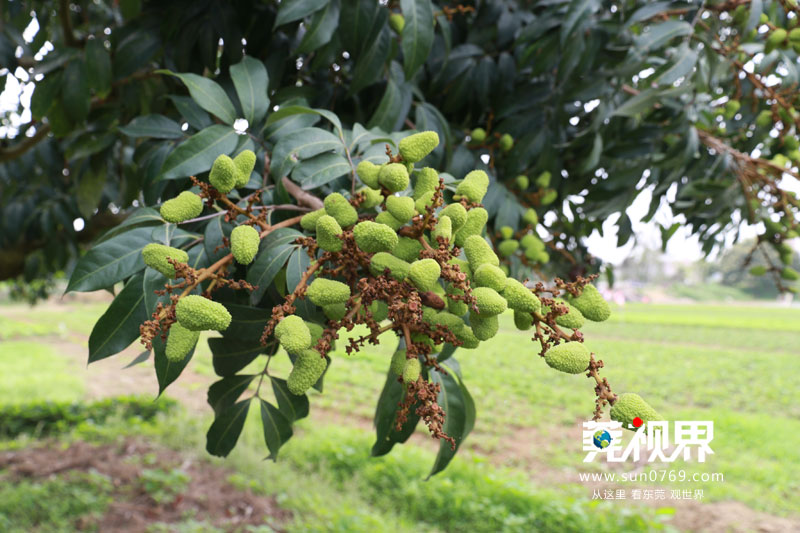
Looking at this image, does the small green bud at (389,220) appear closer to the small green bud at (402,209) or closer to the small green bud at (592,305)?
the small green bud at (402,209)

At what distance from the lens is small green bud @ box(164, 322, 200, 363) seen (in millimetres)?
472

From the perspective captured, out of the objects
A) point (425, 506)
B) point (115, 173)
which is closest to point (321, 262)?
point (115, 173)

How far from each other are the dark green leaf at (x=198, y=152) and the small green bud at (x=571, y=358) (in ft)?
1.67

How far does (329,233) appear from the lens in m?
0.52

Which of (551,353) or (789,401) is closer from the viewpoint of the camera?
(551,353)

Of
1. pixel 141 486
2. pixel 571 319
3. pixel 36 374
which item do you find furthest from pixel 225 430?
pixel 36 374

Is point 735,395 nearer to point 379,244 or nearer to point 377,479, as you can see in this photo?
point 377,479

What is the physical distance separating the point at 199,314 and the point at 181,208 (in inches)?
5.7

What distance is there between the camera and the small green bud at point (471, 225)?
575mm

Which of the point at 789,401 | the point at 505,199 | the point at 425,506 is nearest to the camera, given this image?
the point at 505,199

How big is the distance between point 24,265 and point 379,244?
2.47 m

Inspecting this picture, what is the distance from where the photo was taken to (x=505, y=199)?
3.90 feet

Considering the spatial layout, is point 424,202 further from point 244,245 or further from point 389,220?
point 244,245

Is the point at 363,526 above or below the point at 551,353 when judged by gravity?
below
